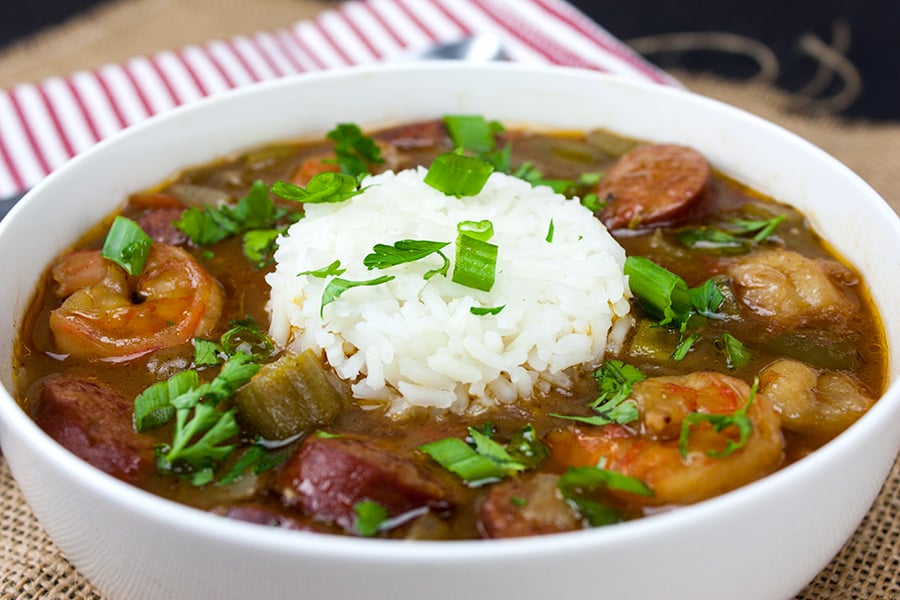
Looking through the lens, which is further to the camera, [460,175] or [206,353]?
[460,175]

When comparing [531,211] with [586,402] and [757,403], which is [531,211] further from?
[757,403]

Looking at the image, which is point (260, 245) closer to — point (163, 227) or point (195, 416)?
point (163, 227)

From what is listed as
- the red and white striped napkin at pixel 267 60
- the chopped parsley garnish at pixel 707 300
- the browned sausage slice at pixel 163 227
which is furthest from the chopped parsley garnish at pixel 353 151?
the red and white striped napkin at pixel 267 60

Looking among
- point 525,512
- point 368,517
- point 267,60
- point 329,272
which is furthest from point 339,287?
point 267,60

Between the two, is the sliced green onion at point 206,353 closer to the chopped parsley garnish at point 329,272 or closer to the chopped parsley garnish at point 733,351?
the chopped parsley garnish at point 329,272

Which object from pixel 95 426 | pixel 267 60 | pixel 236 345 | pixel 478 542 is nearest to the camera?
pixel 478 542

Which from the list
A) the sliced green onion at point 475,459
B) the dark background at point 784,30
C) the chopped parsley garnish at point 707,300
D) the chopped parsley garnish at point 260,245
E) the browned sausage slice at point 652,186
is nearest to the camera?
the sliced green onion at point 475,459

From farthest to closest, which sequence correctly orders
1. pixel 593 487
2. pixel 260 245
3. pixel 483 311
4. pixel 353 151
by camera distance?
1. pixel 353 151
2. pixel 260 245
3. pixel 483 311
4. pixel 593 487

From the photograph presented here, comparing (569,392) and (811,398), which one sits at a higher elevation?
(811,398)
